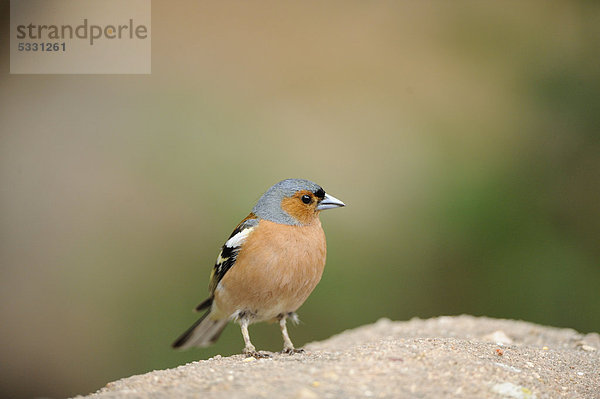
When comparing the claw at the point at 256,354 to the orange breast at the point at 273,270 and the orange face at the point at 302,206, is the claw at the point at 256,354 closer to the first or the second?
the orange breast at the point at 273,270

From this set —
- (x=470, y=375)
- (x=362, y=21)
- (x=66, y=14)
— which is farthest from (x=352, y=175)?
(x=470, y=375)

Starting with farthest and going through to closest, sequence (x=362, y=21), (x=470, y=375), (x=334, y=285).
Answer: (x=362, y=21) < (x=334, y=285) < (x=470, y=375)

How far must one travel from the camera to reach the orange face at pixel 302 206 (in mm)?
5227

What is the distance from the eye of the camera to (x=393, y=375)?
11.4 ft

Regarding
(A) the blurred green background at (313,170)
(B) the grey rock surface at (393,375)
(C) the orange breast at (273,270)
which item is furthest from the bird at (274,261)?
(A) the blurred green background at (313,170)

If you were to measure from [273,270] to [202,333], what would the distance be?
1657 millimetres

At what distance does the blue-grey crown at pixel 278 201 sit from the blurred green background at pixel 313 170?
3.65 meters

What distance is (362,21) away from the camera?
11.5 meters

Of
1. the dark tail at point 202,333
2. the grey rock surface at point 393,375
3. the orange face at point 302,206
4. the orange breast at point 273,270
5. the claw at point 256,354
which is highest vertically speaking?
the orange face at point 302,206

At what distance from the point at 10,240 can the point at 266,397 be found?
759cm

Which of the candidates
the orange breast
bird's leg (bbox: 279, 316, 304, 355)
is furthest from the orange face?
bird's leg (bbox: 279, 316, 304, 355)

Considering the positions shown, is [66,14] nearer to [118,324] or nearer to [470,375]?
[118,324]

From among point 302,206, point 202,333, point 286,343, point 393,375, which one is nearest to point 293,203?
point 302,206

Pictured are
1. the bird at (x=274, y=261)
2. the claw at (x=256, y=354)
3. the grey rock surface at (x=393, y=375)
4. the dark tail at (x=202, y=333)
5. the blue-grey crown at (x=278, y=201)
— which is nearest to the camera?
the grey rock surface at (x=393, y=375)
